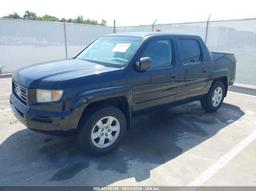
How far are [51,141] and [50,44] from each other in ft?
31.7

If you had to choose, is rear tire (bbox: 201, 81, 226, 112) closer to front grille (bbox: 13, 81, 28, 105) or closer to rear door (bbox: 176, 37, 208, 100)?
rear door (bbox: 176, 37, 208, 100)

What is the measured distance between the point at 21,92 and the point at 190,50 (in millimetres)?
3300

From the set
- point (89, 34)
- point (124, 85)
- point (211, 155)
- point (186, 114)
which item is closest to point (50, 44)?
point (89, 34)

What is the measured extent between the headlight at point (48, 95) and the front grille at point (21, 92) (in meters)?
0.25

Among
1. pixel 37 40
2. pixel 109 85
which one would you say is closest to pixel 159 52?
pixel 109 85

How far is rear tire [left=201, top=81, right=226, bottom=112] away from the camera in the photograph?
19.2 ft

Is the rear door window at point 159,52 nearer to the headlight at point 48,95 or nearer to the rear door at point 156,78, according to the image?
the rear door at point 156,78

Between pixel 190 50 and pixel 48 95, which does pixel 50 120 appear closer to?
pixel 48 95

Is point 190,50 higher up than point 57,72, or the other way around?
point 190,50

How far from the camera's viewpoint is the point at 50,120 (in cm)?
331

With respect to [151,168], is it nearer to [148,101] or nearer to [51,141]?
[148,101]

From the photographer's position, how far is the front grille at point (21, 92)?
11.5 feet

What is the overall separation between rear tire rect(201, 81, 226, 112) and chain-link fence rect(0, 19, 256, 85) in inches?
170

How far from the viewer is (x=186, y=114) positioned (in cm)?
589
